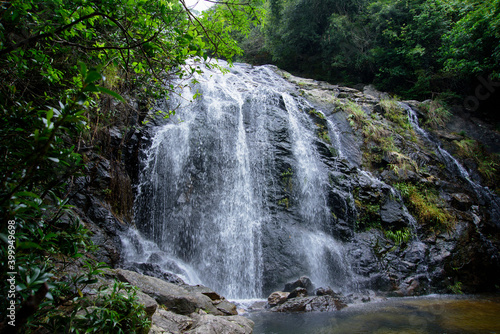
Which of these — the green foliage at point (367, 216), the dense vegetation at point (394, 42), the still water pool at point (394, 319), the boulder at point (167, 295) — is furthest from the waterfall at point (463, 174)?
the boulder at point (167, 295)

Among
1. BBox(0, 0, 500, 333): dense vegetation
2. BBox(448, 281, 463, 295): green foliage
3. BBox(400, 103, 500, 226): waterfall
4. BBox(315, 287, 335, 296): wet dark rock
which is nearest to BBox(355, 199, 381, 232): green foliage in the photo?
BBox(0, 0, 500, 333): dense vegetation

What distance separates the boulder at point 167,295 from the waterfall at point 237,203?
106 inches

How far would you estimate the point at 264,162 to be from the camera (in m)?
9.64

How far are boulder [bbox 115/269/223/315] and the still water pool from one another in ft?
3.89

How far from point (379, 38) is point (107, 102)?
16283 mm

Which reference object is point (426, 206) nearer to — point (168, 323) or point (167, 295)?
point (167, 295)

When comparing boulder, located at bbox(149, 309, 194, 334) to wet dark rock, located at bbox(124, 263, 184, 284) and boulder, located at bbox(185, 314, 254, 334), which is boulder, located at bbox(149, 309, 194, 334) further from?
wet dark rock, located at bbox(124, 263, 184, 284)

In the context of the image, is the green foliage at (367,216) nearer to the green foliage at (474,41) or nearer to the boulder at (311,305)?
the boulder at (311,305)

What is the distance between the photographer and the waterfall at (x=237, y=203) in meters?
7.54

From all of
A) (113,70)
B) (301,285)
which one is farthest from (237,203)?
(113,70)

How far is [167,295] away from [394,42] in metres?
18.2

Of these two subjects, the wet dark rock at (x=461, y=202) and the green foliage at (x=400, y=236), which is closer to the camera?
the green foliage at (x=400, y=236)

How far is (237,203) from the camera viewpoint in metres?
8.75

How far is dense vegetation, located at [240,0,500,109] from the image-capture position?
12586 millimetres
